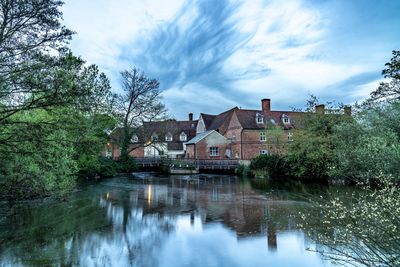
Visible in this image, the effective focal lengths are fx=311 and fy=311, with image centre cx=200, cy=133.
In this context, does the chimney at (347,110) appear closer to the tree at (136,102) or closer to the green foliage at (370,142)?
the green foliage at (370,142)

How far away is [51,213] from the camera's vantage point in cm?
1325

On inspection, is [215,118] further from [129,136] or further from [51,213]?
[51,213]

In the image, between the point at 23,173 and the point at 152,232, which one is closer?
the point at 152,232

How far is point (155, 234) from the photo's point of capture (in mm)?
10430

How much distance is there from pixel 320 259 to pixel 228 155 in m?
36.3

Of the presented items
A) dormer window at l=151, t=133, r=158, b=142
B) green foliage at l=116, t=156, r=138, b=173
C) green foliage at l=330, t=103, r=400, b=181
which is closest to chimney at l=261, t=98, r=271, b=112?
dormer window at l=151, t=133, r=158, b=142

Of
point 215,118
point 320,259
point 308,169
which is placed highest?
point 215,118

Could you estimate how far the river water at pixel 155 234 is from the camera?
7.93 m

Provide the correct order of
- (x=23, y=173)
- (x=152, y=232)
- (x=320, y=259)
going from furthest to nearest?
(x=23, y=173), (x=152, y=232), (x=320, y=259)

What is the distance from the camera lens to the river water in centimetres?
793

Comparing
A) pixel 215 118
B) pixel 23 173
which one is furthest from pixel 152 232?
pixel 215 118

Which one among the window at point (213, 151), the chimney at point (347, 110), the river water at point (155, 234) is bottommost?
the river water at point (155, 234)

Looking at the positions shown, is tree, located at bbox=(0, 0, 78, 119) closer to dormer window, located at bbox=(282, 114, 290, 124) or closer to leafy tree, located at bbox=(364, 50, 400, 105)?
leafy tree, located at bbox=(364, 50, 400, 105)

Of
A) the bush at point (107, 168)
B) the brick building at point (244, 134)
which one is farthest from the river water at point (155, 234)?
the brick building at point (244, 134)
